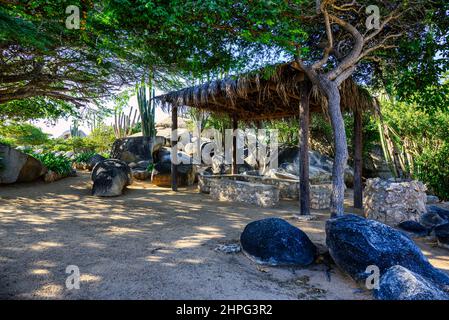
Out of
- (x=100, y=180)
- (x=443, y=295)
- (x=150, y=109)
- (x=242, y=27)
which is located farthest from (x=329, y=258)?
(x=150, y=109)

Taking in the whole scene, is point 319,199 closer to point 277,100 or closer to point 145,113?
point 277,100

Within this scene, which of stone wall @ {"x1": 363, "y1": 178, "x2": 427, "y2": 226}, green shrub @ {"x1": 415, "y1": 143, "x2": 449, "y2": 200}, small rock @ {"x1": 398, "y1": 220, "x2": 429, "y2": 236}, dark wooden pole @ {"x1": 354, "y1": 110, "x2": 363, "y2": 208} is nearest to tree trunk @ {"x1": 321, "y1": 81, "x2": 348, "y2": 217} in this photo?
stone wall @ {"x1": 363, "y1": 178, "x2": 427, "y2": 226}

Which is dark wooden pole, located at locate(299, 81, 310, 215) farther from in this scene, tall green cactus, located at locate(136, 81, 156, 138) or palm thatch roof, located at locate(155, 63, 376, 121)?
tall green cactus, located at locate(136, 81, 156, 138)

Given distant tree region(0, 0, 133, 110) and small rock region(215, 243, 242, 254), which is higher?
distant tree region(0, 0, 133, 110)

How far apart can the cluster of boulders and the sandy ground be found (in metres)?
0.17

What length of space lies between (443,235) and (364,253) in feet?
8.20

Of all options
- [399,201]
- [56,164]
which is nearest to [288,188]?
[399,201]

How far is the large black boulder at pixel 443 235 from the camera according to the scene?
4.32 m

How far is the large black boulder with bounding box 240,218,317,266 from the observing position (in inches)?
133

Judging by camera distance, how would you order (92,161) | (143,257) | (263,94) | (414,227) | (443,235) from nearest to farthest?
(143,257) → (443,235) → (414,227) → (263,94) → (92,161)

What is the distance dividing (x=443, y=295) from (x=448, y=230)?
9.03 feet

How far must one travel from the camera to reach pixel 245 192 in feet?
25.3

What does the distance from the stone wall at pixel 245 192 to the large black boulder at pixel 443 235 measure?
12.2 ft

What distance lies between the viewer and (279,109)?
9.88 meters
